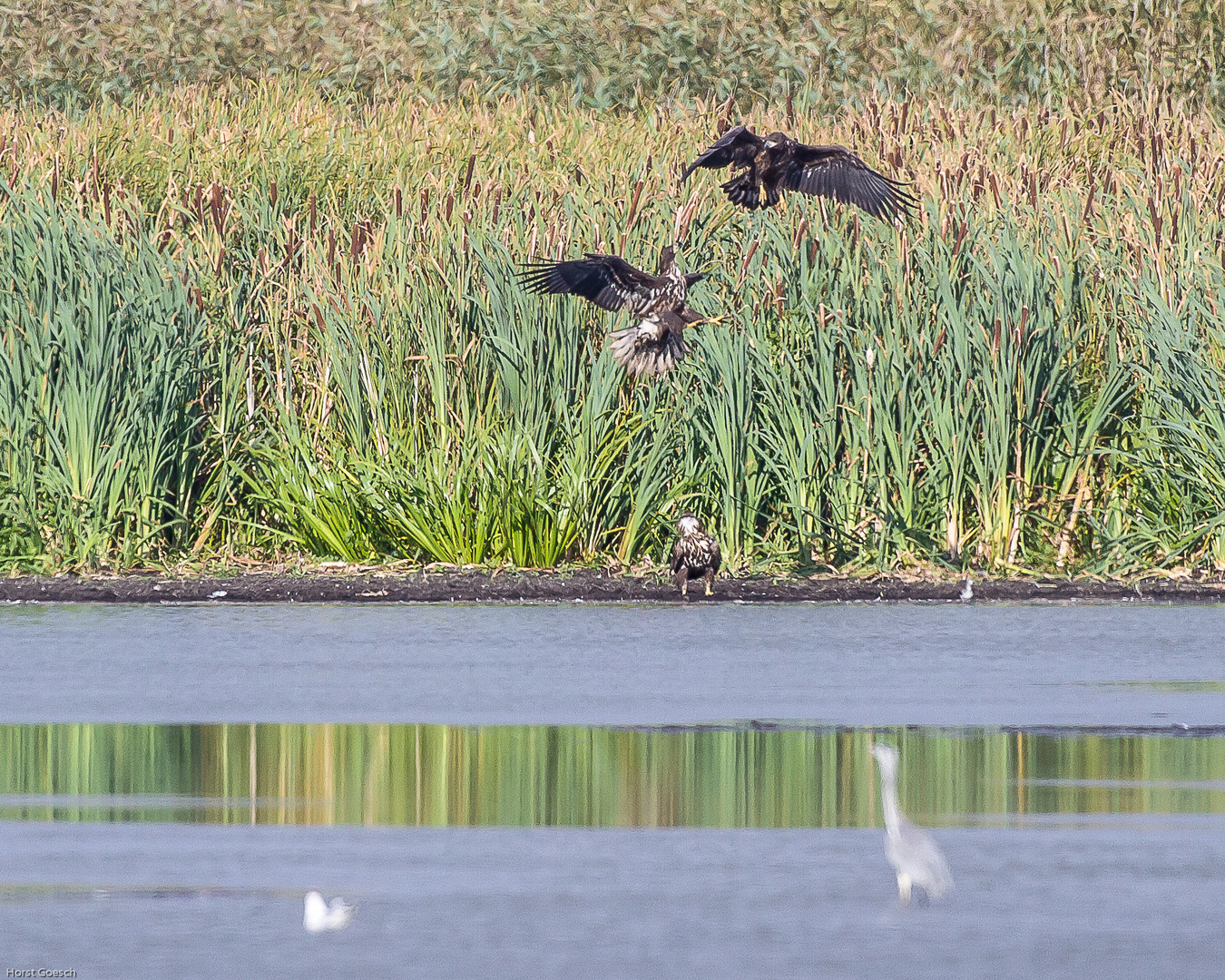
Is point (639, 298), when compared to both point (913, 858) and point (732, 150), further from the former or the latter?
point (913, 858)

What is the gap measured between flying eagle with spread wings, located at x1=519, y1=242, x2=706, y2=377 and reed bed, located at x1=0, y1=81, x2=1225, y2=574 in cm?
22

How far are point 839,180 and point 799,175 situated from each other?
0.68ft

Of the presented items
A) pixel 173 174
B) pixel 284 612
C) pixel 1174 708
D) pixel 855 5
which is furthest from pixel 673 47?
pixel 1174 708

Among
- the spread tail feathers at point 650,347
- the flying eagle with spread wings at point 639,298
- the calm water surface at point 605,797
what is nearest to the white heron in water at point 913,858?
the calm water surface at point 605,797

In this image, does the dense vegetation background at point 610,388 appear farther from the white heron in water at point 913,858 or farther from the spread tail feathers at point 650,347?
the white heron in water at point 913,858

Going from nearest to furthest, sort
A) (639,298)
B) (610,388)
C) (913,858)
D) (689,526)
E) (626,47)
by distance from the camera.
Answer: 1. (913,858)
2. (689,526)
3. (639,298)
4. (610,388)
5. (626,47)

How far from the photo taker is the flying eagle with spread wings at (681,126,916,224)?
39.3 ft

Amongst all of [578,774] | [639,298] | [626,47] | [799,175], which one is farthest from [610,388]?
[626,47]

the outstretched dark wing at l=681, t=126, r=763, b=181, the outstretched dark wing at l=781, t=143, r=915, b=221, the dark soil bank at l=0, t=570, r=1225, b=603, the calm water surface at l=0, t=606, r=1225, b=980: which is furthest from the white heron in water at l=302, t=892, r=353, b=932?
the outstretched dark wing at l=781, t=143, r=915, b=221

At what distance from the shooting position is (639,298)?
11508 millimetres

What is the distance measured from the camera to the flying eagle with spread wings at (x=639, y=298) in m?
11.5

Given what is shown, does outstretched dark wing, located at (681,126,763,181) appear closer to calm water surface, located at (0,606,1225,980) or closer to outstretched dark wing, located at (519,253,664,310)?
outstretched dark wing, located at (519,253,664,310)

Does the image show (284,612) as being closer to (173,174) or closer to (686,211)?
(686,211)

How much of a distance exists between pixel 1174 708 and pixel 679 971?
3620 mm
